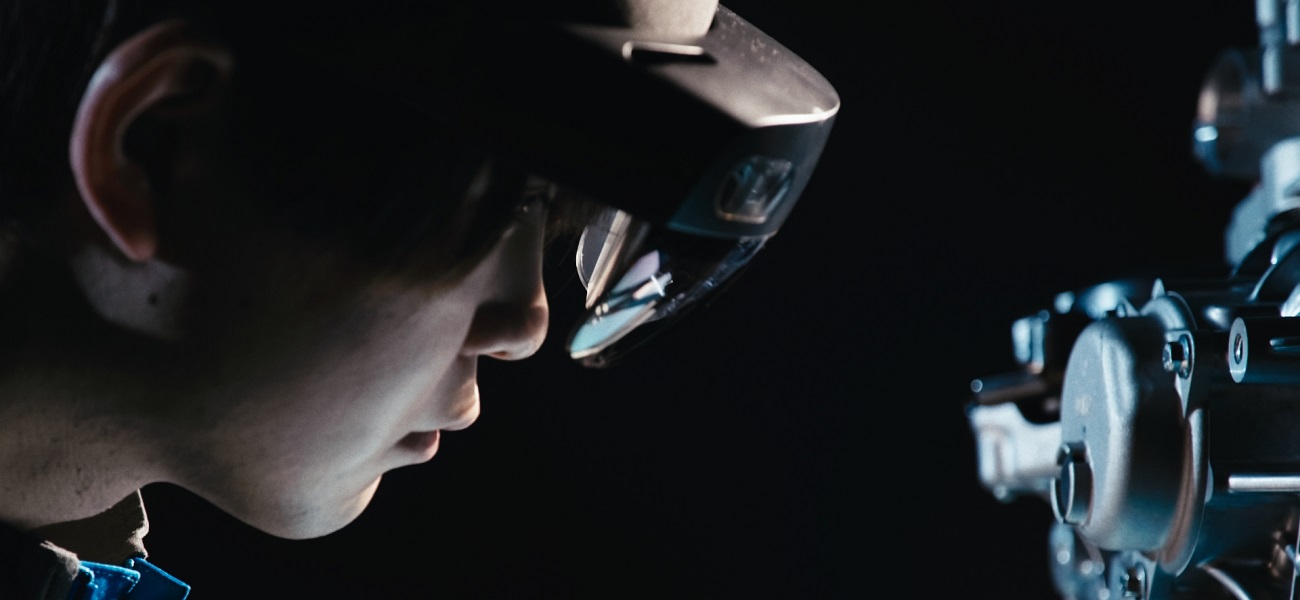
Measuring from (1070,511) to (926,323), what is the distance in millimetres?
675

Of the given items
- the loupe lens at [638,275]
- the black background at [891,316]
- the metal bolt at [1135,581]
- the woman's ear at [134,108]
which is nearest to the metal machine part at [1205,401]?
the metal bolt at [1135,581]

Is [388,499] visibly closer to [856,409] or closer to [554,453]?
[554,453]

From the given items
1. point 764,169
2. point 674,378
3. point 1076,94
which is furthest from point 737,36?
point 1076,94

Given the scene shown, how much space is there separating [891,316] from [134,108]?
0.93 meters

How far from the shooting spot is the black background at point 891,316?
4.04 feet

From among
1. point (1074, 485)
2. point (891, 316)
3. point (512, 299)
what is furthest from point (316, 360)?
point (891, 316)

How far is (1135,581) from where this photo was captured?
0.60 m

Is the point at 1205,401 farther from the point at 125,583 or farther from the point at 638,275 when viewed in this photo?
the point at 125,583

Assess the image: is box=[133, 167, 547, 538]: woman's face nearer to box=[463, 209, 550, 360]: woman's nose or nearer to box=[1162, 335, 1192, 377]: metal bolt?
box=[463, 209, 550, 360]: woman's nose

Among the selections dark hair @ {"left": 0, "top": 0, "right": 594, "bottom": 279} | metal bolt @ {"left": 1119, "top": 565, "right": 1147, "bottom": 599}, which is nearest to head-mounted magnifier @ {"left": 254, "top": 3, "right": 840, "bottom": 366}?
dark hair @ {"left": 0, "top": 0, "right": 594, "bottom": 279}

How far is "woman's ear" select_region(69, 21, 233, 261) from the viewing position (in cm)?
42

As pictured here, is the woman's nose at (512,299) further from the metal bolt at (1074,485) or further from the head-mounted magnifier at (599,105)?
the metal bolt at (1074,485)

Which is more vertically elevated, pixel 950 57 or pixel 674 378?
pixel 950 57

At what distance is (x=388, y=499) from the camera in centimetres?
120
